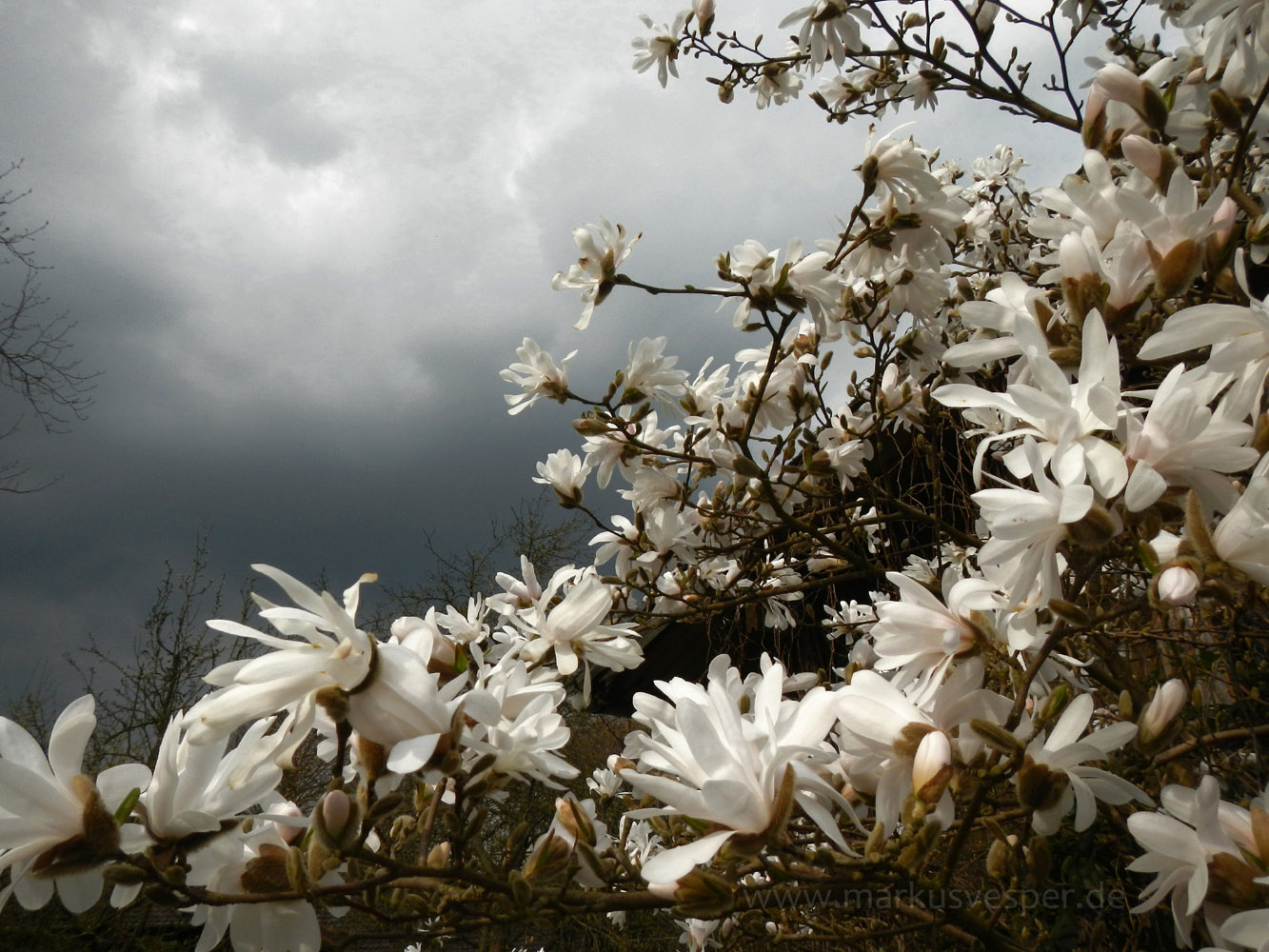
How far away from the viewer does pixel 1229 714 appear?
157 centimetres

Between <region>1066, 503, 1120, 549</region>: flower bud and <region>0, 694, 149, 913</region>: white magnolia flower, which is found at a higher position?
<region>1066, 503, 1120, 549</region>: flower bud

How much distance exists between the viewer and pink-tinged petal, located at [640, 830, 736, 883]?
62 cm

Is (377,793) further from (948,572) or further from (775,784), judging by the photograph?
(948,572)

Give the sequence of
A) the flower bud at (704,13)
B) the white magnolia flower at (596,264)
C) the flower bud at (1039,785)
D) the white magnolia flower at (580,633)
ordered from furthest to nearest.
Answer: the flower bud at (704,13) → the white magnolia flower at (596,264) → the white magnolia flower at (580,633) → the flower bud at (1039,785)

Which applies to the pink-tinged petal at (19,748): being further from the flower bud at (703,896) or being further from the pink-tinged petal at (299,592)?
the flower bud at (703,896)

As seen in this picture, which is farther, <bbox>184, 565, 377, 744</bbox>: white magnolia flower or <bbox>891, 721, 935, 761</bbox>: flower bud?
<bbox>891, 721, 935, 761</bbox>: flower bud

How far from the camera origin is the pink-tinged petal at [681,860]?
0.62 m

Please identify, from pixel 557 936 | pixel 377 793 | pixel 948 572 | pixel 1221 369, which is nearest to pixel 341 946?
pixel 377 793

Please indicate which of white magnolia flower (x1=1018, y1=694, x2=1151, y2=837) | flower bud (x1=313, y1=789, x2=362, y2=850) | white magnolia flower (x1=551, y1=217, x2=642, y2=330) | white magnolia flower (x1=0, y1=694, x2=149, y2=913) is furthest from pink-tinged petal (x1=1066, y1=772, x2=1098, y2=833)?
white magnolia flower (x1=551, y1=217, x2=642, y2=330)

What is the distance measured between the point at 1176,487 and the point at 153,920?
333 inches

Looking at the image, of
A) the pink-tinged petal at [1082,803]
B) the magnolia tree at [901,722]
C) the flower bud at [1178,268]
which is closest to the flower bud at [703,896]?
the magnolia tree at [901,722]

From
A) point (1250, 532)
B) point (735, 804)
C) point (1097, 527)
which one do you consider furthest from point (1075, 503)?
point (735, 804)

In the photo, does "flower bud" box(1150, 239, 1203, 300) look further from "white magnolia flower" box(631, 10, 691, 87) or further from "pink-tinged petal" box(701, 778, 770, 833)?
"white magnolia flower" box(631, 10, 691, 87)

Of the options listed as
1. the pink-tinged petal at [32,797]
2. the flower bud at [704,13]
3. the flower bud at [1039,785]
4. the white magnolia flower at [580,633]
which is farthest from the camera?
the flower bud at [704,13]
